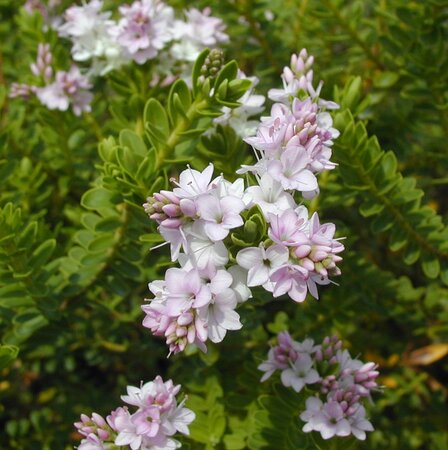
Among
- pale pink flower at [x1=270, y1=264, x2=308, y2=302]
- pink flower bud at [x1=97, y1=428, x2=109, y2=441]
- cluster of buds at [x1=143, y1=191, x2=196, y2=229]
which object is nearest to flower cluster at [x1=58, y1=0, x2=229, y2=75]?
cluster of buds at [x1=143, y1=191, x2=196, y2=229]

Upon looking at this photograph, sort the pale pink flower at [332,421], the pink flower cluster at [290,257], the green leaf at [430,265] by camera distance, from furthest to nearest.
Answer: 1. the green leaf at [430,265]
2. the pale pink flower at [332,421]
3. the pink flower cluster at [290,257]

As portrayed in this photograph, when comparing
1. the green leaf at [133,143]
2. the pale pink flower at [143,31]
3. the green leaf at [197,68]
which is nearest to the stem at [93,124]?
the pale pink flower at [143,31]

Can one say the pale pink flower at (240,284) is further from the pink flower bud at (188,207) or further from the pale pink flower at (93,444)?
the pale pink flower at (93,444)

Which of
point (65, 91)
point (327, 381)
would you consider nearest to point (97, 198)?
point (65, 91)

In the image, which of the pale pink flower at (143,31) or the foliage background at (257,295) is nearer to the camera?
the foliage background at (257,295)

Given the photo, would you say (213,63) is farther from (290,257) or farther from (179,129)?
(290,257)

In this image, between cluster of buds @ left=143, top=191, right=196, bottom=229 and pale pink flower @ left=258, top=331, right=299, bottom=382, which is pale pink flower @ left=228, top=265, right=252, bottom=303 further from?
pale pink flower @ left=258, top=331, right=299, bottom=382
